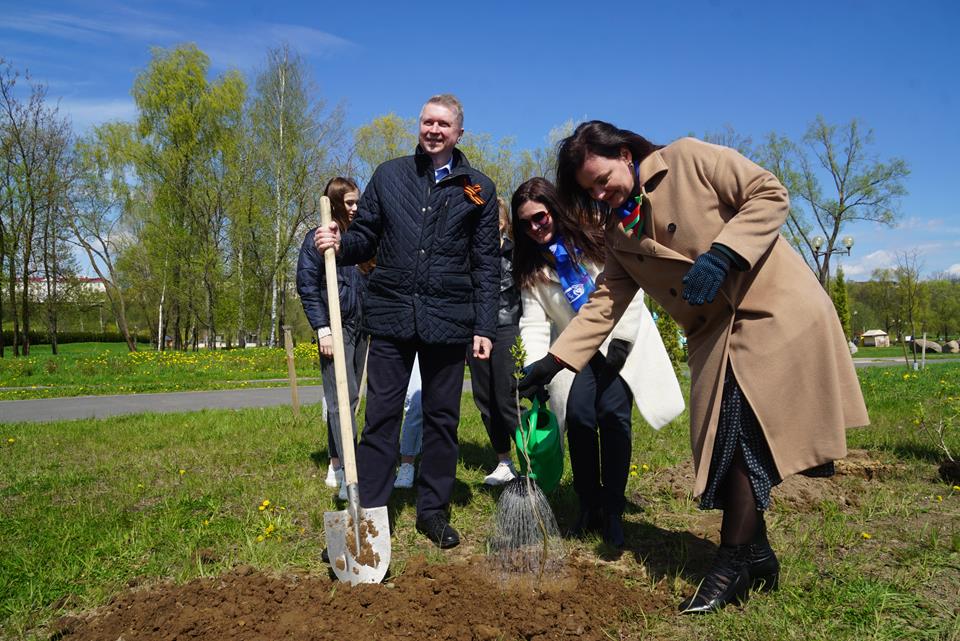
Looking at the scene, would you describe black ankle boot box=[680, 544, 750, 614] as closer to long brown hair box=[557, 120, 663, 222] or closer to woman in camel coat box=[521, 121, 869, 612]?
woman in camel coat box=[521, 121, 869, 612]

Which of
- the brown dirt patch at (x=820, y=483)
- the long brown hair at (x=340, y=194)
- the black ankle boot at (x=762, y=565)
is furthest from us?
the long brown hair at (x=340, y=194)

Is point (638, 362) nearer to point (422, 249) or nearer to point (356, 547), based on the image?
point (422, 249)

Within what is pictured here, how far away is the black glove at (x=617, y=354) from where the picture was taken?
3.65 meters

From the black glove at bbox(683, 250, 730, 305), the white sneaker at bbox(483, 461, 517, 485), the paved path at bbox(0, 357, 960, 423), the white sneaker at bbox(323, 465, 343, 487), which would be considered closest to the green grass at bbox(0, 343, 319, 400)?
the paved path at bbox(0, 357, 960, 423)

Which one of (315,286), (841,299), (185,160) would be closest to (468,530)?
(315,286)

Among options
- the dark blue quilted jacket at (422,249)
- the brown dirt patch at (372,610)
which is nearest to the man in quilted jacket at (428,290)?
the dark blue quilted jacket at (422,249)

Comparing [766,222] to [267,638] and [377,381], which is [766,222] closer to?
[377,381]

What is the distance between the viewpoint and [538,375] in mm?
3141

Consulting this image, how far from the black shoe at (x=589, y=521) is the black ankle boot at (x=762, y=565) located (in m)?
1.00

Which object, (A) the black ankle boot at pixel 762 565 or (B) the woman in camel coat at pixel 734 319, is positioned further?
(A) the black ankle boot at pixel 762 565

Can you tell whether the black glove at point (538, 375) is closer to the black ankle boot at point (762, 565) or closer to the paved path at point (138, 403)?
the black ankle boot at point (762, 565)

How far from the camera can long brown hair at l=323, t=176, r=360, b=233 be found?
4527 millimetres

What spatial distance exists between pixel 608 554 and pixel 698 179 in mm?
1830

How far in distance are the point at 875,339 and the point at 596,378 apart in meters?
56.3
